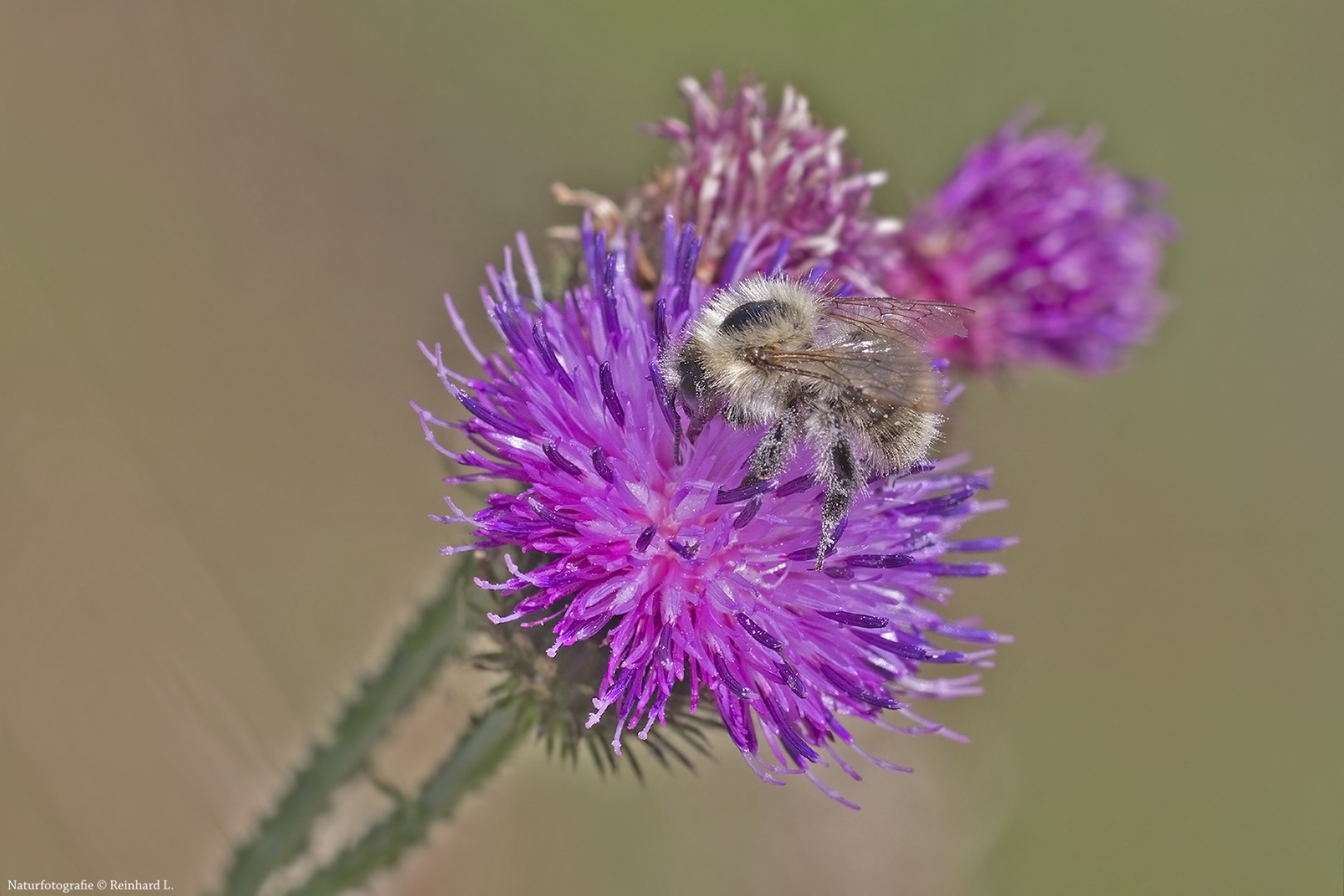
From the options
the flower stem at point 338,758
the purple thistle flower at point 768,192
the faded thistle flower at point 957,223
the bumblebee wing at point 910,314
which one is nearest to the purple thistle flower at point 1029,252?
the faded thistle flower at point 957,223

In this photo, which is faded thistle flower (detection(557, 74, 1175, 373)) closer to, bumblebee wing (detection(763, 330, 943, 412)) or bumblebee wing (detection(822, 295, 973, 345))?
bumblebee wing (detection(822, 295, 973, 345))

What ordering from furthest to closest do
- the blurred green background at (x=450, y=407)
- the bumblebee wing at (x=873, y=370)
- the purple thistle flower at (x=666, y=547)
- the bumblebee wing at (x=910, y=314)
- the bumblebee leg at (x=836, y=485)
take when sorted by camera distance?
the blurred green background at (x=450, y=407) < the bumblebee wing at (x=910, y=314) < the purple thistle flower at (x=666, y=547) < the bumblebee leg at (x=836, y=485) < the bumblebee wing at (x=873, y=370)

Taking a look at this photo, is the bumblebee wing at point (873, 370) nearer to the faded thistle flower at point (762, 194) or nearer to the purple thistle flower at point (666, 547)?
the purple thistle flower at point (666, 547)

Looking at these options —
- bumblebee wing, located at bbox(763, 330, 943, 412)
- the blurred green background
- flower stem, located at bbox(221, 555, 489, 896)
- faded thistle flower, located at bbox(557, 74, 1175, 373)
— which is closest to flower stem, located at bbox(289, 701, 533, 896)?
flower stem, located at bbox(221, 555, 489, 896)

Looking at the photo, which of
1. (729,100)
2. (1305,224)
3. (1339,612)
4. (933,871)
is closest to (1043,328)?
(729,100)

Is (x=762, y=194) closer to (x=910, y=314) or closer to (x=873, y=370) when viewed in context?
(x=910, y=314)

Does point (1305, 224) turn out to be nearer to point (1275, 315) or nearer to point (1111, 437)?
point (1275, 315)

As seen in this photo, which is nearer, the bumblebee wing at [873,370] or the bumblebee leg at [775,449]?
the bumblebee wing at [873,370]

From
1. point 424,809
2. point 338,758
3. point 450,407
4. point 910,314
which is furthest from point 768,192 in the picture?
point 450,407
